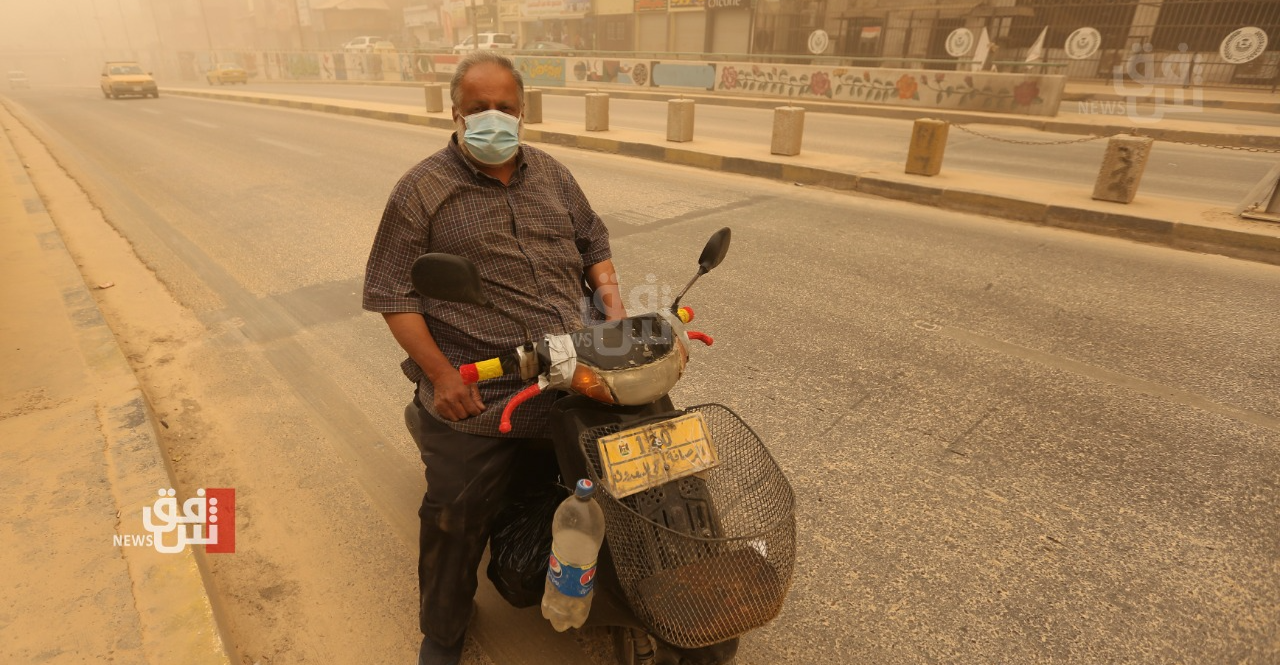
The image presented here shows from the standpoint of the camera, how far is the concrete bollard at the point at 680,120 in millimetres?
11188

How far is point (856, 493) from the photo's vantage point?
9.25 feet

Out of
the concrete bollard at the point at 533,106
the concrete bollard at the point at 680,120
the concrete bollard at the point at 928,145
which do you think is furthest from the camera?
the concrete bollard at the point at 533,106

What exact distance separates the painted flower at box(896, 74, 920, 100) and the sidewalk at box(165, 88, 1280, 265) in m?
5.56

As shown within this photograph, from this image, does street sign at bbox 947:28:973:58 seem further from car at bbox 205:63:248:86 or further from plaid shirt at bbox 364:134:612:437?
car at bbox 205:63:248:86

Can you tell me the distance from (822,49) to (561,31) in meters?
20.5

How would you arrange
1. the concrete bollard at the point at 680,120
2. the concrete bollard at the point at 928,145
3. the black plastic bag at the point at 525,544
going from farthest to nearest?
the concrete bollard at the point at 680,120 → the concrete bollard at the point at 928,145 → the black plastic bag at the point at 525,544

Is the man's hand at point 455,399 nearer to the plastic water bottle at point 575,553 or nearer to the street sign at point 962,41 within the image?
the plastic water bottle at point 575,553

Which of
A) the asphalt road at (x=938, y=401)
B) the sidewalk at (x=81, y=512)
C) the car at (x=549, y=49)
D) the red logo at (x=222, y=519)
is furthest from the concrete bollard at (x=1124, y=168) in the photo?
the car at (x=549, y=49)

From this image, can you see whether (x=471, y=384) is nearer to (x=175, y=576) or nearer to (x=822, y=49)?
(x=175, y=576)

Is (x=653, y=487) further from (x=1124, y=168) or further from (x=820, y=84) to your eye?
(x=820, y=84)

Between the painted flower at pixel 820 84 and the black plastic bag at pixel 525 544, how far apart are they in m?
19.0

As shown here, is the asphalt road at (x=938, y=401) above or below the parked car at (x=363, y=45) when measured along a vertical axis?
below

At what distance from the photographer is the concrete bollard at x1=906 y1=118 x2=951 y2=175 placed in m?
8.36

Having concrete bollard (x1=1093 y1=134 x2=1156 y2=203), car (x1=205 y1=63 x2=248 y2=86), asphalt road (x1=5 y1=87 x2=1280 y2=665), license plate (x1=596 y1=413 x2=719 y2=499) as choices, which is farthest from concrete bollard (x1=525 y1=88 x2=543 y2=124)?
car (x1=205 y1=63 x2=248 y2=86)
